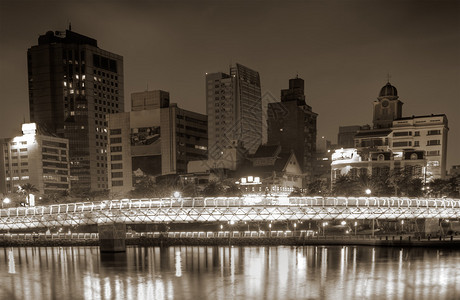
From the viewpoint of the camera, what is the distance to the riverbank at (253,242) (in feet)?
240

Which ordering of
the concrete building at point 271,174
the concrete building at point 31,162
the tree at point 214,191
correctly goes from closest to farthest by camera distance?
the tree at point 214,191
the concrete building at point 271,174
the concrete building at point 31,162

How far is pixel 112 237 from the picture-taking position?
242ft

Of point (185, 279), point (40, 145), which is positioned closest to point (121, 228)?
point (185, 279)

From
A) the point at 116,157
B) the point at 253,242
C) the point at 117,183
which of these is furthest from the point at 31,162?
the point at 253,242

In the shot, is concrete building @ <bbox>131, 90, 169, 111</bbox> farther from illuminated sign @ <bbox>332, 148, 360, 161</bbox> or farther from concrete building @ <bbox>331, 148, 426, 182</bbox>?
concrete building @ <bbox>331, 148, 426, 182</bbox>

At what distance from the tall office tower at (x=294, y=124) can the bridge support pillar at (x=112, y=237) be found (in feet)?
341

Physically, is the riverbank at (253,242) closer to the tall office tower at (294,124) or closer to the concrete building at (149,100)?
the concrete building at (149,100)

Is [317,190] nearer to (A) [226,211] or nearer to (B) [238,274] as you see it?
(A) [226,211]

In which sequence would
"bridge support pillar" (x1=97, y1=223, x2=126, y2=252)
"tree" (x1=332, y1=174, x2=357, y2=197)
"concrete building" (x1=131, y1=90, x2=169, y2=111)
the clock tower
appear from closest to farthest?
"bridge support pillar" (x1=97, y1=223, x2=126, y2=252) → "tree" (x1=332, y1=174, x2=357, y2=197) → the clock tower → "concrete building" (x1=131, y1=90, x2=169, y2=111)

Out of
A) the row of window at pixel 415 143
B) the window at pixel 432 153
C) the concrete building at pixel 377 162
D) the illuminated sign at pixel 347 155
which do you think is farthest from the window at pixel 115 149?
the window at pixel 432 153

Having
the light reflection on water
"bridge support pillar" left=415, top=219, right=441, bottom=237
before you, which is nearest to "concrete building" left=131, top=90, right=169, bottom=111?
the light reflection on water

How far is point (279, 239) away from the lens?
81562 mm

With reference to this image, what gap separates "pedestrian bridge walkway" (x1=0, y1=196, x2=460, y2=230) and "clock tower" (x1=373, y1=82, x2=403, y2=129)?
57381 mm

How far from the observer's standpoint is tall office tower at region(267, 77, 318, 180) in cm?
17450
